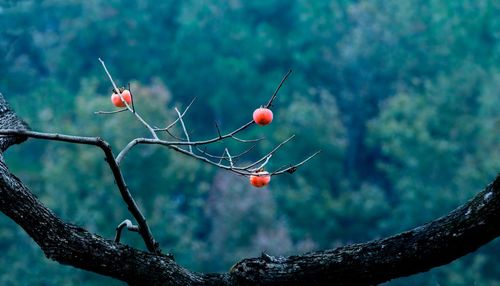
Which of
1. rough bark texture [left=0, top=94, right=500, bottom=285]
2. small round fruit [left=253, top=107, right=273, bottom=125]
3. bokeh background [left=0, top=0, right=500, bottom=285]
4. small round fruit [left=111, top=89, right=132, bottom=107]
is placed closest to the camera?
rough bark texture [left=0, top=94, right=500, bottom=285]

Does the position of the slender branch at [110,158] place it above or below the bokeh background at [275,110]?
below

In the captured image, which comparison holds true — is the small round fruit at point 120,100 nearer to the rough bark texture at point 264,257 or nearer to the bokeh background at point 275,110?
the rough bark texture at point 264,257

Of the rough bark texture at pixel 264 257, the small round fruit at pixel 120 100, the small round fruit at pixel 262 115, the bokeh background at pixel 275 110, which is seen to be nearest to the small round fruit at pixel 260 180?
the small round fruit at pixel 262 115

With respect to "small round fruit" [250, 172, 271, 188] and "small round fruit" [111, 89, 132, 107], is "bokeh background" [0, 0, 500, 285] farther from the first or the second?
"small round fruit" [250, 172, 271, 188]

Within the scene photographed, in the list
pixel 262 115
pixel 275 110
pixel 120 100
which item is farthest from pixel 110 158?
pixel 275 110

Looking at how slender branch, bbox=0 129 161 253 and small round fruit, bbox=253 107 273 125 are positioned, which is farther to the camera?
small round fruit, bbox=253 107 273 125

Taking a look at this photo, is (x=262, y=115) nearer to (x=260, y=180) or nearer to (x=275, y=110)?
(x=260, y=180)

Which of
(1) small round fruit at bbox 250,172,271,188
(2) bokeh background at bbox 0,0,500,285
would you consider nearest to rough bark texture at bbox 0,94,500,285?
(1) small round fruit at bbox 250,172,271,188
